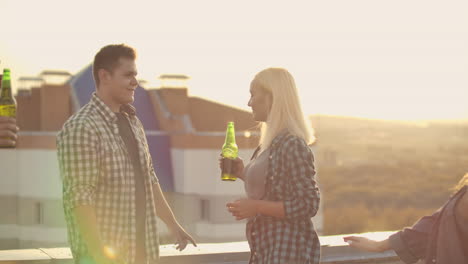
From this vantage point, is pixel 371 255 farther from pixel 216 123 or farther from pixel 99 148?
pixel 216 123

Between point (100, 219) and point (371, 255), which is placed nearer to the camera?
point (100, 219)

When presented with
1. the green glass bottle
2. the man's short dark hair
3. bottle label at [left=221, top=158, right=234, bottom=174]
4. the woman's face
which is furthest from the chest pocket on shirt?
the green glass bottle

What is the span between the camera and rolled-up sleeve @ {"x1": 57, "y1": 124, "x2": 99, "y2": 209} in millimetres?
3041

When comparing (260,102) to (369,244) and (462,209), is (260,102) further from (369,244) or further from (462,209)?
(462,209)

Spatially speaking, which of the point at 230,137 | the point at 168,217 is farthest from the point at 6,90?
the point at 168,217

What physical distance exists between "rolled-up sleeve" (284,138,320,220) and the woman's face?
205mm

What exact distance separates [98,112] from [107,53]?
27 cm

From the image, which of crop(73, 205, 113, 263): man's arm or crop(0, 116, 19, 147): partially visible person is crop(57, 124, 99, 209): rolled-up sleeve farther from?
crop(0, 116, 19, 147): partially visible person

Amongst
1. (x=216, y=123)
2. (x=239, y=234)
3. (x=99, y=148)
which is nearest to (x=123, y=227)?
(x=99, y=148)

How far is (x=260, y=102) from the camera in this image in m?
3.26

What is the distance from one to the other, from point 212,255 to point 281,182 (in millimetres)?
2029

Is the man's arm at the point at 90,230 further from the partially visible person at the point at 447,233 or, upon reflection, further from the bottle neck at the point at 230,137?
the bottle neck at the point at 230,137

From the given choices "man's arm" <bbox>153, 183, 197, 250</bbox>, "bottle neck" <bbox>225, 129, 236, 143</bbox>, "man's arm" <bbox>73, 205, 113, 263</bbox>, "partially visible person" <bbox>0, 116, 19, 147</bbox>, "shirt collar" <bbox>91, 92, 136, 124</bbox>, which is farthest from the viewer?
"bottle neck" <bbox>225, 129, 236, 143</bbox>

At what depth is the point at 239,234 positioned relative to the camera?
37.2 meters
